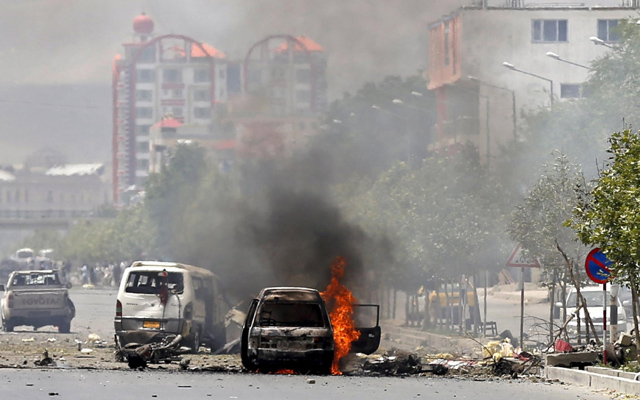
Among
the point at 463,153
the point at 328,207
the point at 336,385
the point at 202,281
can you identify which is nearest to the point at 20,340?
the point at 202,281

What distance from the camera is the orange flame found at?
24.5 metres

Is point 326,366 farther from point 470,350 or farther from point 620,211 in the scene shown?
point 470,350

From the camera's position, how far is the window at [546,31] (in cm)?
8744

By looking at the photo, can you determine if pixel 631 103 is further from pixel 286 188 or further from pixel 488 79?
pixel 488 79

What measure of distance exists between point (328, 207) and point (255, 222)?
9.40 feet

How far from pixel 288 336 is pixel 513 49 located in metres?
67.3

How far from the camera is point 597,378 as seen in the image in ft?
68.3

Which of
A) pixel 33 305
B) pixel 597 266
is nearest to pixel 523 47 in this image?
pixel 33 305

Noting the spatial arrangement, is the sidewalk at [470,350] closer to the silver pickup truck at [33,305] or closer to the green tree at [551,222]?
the green tree at [551,222]

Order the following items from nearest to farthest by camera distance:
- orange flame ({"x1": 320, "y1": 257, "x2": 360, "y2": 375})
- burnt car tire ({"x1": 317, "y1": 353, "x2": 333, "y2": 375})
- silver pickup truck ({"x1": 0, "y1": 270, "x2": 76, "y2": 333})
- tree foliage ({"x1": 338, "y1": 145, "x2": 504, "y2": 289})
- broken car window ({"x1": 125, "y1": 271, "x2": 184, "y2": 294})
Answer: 1. burnt car tire ({"x1": 317, "y1": 353, "x2": 333, "y2": 375})
2. orange flame ({"x1": 320, "y1": 257, "x2": 360, "y2": 375})
3. broken car window ({"x1": 125, "y1": 271, "x2": 184, "y2": 294})
4. silver pickup truck ({"x1": 0, "y1": 270, "x2": 76, "y2": 333})
5. tree foliage ({"x1": 338, "y1": 145, "x2": 504, "y2": 289})

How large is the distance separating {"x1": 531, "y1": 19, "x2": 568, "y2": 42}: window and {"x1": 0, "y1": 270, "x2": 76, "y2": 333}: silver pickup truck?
54.3m

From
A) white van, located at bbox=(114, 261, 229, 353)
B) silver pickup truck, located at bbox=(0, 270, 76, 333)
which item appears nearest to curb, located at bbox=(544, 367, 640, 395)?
white van, located at bbox=(114, 261, 229, 353)

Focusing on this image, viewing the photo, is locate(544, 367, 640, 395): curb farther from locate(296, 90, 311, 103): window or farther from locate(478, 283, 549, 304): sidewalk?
locate(296, 90, 311, 103): window

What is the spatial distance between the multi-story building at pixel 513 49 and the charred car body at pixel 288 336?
6108 centimetres
